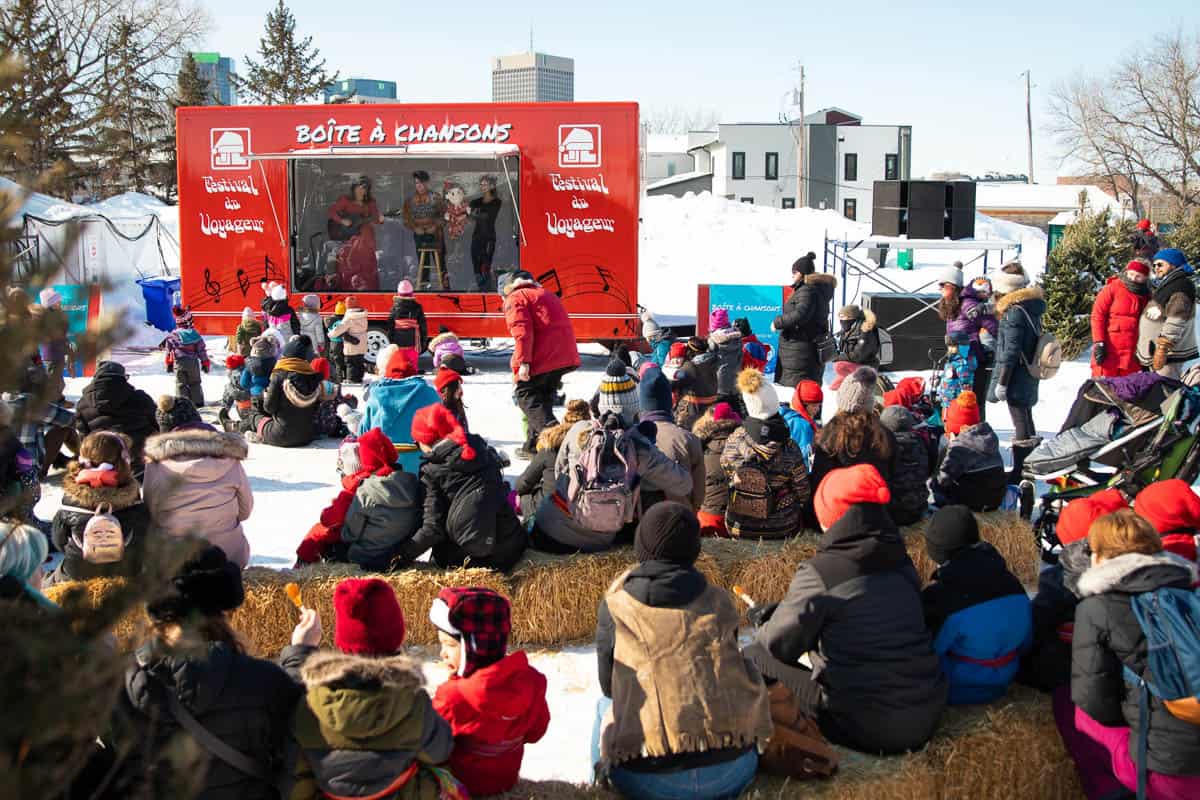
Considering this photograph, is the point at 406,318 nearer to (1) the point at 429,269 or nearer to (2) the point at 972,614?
(1) the point at 429,269

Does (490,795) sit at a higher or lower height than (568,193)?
lower

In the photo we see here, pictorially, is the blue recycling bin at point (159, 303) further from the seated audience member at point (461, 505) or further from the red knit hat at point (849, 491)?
the red knit hat at point (849, 491)

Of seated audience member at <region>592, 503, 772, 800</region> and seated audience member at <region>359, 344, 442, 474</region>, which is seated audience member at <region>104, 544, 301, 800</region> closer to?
seated audience member at <region>592, 503, 772, 800</region>

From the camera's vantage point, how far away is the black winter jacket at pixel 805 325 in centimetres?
962

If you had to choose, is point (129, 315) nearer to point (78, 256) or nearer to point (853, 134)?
point (78, 256)

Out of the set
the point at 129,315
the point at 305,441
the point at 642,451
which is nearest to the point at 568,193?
the point at 305,441

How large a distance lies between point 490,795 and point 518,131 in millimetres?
10921

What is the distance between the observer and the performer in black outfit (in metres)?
13.8

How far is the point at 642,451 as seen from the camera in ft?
17.9

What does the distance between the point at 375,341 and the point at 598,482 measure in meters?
8.91

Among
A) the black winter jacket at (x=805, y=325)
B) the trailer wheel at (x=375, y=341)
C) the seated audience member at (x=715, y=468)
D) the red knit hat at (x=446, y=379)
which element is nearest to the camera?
the seated audience member at (x=715, y=468)

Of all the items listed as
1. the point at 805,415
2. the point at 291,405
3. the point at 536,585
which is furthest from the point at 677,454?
the point at 291,405

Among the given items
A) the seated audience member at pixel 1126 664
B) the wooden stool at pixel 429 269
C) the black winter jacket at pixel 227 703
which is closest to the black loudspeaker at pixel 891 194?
the wooden stool at pixel 429 269

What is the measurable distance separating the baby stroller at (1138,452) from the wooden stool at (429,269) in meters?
9.12
